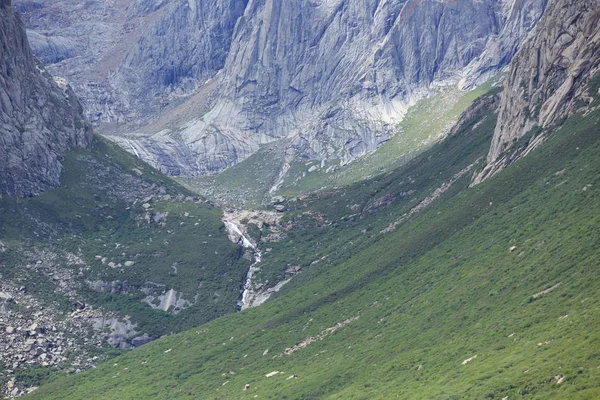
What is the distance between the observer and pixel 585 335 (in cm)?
10412

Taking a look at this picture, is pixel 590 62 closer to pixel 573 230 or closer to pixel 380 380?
pixel 573 230

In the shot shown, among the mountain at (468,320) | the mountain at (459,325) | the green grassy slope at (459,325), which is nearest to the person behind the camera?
the green grassy slope at (459,325)

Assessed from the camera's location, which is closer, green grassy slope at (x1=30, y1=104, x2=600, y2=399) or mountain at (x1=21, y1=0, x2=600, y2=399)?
green grassy slope at (x1=30, y1=104, x2=600, y2=399)

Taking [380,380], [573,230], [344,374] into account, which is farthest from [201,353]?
[573,230]

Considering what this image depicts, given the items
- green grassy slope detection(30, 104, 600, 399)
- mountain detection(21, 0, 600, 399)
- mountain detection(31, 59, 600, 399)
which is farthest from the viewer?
mountain detection(21, 0, 600, 399)

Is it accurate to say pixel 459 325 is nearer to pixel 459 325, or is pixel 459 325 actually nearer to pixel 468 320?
pixel 459 325

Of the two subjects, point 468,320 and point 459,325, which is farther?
point 459,325

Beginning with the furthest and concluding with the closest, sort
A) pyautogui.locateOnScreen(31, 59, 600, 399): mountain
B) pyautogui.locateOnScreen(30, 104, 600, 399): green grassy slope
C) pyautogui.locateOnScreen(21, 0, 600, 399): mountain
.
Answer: pyautogui.locateOnScreen(21, 0, 600, 399): mountain
pyautogui.locateOnScreen(31, 59, 600, 399): mountain
pyautogui.locateOnScreen(30, 104, 600, 399): green grassy slope

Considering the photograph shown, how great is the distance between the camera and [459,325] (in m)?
141

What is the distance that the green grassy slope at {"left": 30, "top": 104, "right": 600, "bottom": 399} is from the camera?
110m

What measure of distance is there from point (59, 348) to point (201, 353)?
33763 millimetres

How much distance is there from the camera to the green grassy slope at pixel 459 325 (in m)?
110

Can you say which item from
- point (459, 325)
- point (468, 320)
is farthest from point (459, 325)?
point (468, 320)

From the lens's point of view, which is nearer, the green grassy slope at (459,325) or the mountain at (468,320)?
the green grassy slope at (459,325)
